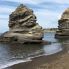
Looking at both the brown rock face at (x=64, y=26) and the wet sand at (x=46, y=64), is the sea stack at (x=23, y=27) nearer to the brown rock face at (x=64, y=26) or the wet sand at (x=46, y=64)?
the wet sand at (x=46, y=64)

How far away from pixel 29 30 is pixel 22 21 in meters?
3.83

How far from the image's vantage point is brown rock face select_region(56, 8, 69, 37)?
327 feet

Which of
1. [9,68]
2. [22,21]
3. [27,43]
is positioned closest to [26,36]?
[27,43]

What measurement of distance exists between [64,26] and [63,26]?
0.60 m

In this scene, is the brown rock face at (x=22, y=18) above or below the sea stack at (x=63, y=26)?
above

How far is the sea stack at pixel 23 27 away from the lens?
202 ft

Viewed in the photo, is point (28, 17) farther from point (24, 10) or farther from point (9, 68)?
point (9, 68)

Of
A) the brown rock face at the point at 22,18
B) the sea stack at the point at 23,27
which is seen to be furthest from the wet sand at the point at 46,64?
the brown rock face at the point at 22,18

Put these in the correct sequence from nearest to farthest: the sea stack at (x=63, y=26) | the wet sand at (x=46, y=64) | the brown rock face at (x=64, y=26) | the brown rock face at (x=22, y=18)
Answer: the wet sand at (x=46, y=64), the brown rock face at (x=22, y=18), the sea stack at (x=63, y=26), the brown rock face at (x=64, y=26)

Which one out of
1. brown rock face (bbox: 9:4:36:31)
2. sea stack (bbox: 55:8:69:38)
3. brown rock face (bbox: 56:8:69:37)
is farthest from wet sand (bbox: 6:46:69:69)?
brown rock face (bbox: 56:8:69:37)

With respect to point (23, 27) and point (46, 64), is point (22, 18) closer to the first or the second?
point (23, 27)

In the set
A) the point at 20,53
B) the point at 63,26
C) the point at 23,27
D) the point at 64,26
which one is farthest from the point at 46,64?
the point at 63,26

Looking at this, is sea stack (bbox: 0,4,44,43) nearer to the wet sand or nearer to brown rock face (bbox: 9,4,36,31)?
brown rock face (bbox: 9,4,36,31)

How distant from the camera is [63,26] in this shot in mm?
102812
